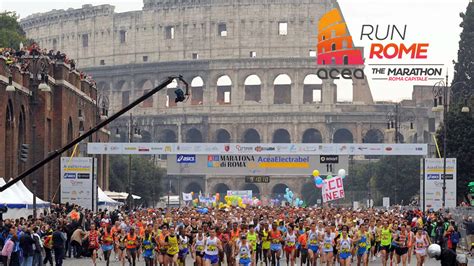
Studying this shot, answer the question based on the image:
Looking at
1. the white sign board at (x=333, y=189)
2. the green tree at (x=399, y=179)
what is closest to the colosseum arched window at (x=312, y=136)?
the green tree at (x=399, y=179)

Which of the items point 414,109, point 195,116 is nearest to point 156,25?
point 195,116

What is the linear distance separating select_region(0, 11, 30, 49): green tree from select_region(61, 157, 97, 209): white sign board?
44971mm

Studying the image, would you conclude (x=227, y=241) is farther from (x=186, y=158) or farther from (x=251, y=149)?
(x=186, y=158)

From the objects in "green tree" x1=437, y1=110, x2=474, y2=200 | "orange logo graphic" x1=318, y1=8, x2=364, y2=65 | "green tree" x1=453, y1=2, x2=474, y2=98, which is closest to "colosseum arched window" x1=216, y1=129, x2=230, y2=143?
"orange logo graphic" x1=318, y1=8, x2=364, y2=65

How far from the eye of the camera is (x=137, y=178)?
12450 centimetres

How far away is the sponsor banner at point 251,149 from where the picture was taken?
74188 mm

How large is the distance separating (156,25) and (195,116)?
17.0 meters

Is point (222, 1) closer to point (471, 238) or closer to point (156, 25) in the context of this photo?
point (156, 25)

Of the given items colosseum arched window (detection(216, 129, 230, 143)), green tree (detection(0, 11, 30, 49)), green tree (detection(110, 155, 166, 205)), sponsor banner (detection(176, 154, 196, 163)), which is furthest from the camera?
colosseum arched window (detection(216, 129, 230, 143))

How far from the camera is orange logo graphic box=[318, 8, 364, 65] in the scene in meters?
168

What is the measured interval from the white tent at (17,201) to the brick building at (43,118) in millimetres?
2667

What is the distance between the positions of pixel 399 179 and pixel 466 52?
43.7 ft

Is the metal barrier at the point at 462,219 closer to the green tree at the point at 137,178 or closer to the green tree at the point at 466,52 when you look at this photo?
the green tree at the point at 466,52

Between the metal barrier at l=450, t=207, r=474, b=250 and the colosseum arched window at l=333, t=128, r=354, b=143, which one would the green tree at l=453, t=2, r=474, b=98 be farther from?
the metal barrier at l=450, t=207, r=474, b=250
